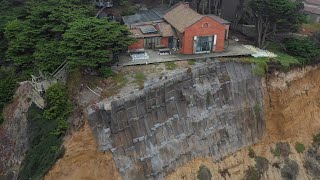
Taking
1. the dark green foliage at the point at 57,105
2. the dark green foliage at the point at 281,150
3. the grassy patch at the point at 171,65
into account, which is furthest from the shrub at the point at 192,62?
the dark green foliage at the point at 57,105

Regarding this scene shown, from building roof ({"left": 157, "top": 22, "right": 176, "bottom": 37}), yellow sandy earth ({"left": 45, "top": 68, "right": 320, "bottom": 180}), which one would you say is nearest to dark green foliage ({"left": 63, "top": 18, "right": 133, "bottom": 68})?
building roof ({"left": 157, "top": 22, "right": 176, "bottom": 37})

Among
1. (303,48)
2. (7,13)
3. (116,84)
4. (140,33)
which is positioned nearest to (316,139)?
(303,48)

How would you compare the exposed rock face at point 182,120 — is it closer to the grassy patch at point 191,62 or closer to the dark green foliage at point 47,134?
the grassy patch at point 191,62

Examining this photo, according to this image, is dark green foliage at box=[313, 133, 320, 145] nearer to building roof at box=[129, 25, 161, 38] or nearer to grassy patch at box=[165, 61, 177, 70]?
grassy patch at box=[165, 61, 177, 70]

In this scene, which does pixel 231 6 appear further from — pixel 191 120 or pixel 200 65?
pixel 191 120

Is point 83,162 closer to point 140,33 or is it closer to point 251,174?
point 251,174

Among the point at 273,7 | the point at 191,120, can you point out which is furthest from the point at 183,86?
the point at 273,7
